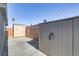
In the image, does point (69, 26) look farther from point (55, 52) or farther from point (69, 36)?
point (55, 52)

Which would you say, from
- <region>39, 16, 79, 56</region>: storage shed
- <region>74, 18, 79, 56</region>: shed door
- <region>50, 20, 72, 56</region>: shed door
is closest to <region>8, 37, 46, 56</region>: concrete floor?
<region>39, 16, 79, 56</region>: storage shed

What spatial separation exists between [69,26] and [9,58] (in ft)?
10.9

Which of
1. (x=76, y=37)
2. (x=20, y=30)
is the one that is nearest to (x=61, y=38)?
(x=76, y=37)

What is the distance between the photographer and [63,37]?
524 centimetres

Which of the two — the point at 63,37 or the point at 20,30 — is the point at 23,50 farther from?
the point at 20,30

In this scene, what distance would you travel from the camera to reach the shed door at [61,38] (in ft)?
15.9

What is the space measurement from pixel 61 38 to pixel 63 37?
0.17 metres

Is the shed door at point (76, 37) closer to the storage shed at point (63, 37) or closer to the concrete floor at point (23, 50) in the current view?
the storage shed at point (63, 37)

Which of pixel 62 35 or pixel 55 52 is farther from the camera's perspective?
pixel 55 52

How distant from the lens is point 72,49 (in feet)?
15.4

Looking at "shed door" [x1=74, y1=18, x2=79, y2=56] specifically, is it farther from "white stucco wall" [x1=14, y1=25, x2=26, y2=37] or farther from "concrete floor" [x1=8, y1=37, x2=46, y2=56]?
"white stucco wall" [x1=14, y1=25, x2=26, y2=37]

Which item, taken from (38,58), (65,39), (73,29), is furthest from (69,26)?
(38,58)

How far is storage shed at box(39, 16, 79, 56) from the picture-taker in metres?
4.52

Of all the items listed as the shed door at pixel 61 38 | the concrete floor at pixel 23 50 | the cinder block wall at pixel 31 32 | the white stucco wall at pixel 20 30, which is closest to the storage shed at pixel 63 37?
the shed door at pixel 61 38
